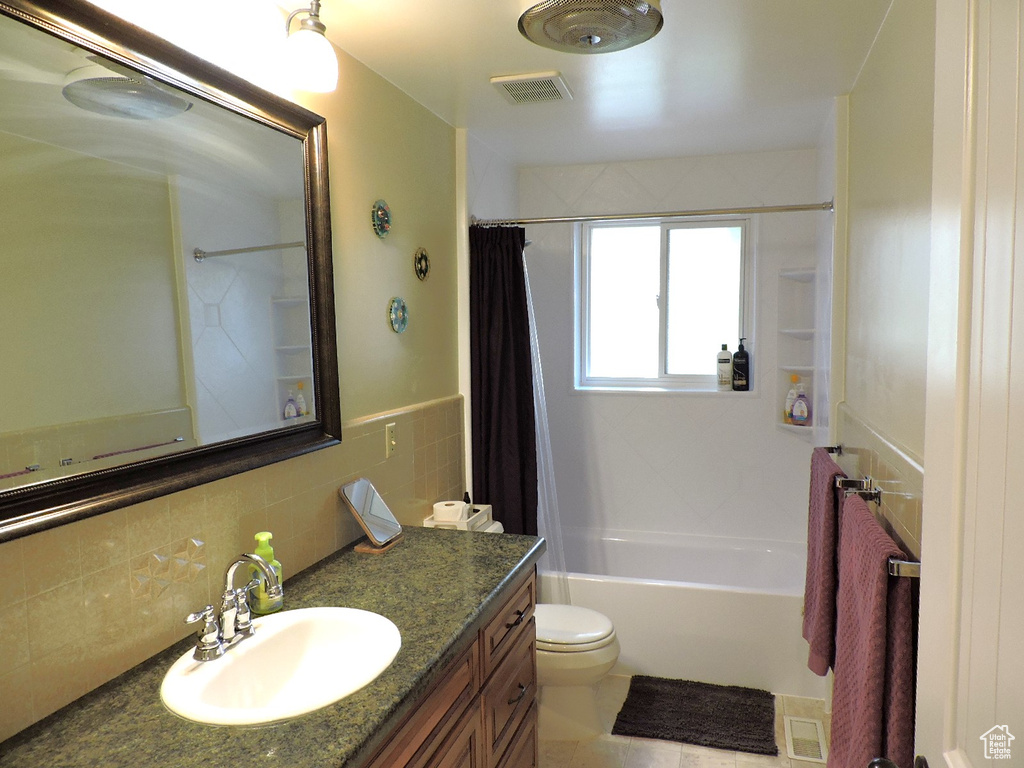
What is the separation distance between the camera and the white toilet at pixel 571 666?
103 inches

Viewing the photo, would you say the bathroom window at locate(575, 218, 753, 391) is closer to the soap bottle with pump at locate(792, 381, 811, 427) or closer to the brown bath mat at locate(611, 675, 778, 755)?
the soap bottle with pump at locate(792, 381, 811, 427)

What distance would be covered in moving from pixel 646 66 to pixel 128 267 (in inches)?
67.6

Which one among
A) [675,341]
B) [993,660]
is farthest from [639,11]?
[675,341]

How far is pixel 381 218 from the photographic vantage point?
2393 millimetres

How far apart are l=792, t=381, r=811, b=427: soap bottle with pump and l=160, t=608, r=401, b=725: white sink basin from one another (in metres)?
2.65

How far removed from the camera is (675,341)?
4047mm

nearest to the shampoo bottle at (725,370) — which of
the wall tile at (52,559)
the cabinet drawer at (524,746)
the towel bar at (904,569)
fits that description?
the cabinet drawer at (524,746)

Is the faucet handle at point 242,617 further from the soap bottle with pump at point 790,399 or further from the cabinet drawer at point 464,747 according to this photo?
the soap bottle with pump at point 790,399

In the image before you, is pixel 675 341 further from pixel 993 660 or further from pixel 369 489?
pixel 993 660

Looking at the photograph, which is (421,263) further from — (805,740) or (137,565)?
(805,740)

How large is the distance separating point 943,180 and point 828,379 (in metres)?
2.18

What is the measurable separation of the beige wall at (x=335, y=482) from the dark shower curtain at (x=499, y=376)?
12 centimetres

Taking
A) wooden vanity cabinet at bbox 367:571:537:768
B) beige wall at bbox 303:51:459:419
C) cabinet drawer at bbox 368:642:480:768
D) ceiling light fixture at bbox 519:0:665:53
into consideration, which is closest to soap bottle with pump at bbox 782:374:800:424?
beige wall at bbox 303:51:459:419

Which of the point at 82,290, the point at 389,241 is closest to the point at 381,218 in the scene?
the point at 389,241
